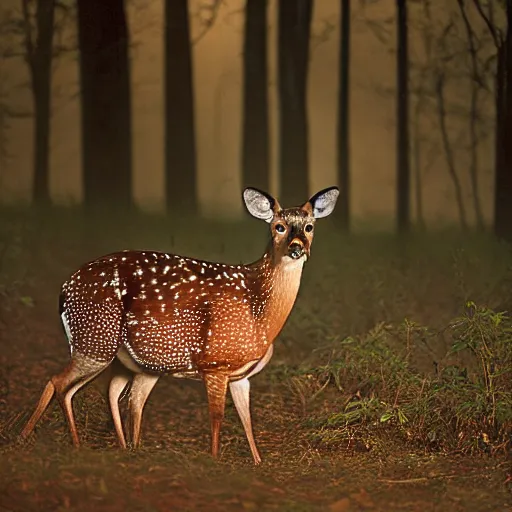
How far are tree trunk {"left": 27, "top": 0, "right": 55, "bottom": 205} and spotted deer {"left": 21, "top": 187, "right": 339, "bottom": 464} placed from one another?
12.8 ft

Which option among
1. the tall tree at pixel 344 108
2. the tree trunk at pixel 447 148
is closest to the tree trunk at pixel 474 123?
the tree trunk at pixel 447 148

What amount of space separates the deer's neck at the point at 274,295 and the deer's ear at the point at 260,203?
267 millimetres

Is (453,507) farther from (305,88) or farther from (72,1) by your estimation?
(72,1)

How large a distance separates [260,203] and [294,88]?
13.5 feet

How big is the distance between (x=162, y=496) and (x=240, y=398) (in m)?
1.38

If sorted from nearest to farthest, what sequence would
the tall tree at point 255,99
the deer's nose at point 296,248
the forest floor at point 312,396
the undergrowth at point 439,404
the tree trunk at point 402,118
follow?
the forest floor at point 312,396 → the deer's nose at point 296,248 → the undergrowth at point 439,404 → the tall tree at point 255,99 → the tree trunk at point 402,118

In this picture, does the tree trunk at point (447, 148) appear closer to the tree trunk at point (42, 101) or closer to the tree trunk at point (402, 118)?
the tree trunk at point (402, 118)

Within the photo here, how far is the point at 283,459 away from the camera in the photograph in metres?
6.14

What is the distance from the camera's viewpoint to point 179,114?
9.63 metres

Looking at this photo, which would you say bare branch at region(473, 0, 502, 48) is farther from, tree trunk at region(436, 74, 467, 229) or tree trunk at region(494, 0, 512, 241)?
tree trunk at region(436, 74, 467, 229)

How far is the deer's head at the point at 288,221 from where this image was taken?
5742 mm

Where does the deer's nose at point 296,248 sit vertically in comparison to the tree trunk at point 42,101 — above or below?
below

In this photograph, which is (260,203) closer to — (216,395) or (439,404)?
(216,395)

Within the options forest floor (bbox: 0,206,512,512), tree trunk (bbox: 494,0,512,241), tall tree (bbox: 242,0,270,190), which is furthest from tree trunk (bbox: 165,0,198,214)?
tree trunk (bbox: 494,0,512,241)
